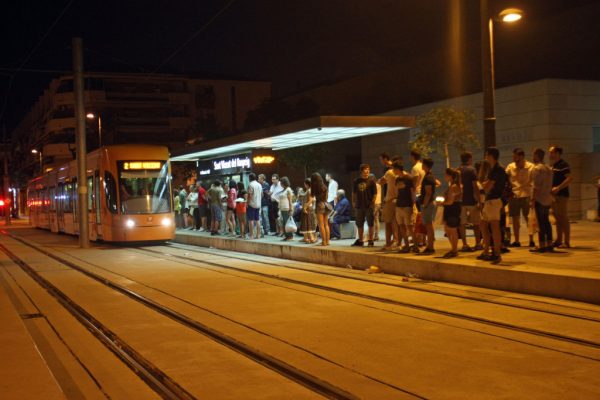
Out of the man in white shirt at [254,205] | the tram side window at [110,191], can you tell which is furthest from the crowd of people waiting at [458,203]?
the tram side window at [110,191]

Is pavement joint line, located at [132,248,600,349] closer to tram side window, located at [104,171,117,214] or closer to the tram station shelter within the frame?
the tram station shelter

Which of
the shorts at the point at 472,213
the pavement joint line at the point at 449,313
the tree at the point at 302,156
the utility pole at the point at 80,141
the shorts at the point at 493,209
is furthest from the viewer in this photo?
the tree at the point at 302,156

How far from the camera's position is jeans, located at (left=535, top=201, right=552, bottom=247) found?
12.2m

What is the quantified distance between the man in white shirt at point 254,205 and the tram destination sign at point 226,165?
3.21 metres

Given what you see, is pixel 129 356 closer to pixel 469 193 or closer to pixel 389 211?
pixel 469 193

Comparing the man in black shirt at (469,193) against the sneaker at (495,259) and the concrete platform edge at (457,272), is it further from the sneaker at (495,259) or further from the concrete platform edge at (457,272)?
the sneaker at (495,259)

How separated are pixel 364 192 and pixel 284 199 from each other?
3.62m

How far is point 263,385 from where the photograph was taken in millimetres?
5828

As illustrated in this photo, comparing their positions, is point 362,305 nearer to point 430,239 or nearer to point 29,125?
point 430,239

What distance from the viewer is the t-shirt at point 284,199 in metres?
18.4

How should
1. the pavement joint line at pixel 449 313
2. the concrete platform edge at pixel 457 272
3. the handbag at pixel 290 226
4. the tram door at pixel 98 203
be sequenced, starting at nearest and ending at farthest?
the pavement joint line at pixel 449 313
the concrete platform edge at pixel 457 272
the handbag at pixel 290 226
the tram door at pixel 98 203

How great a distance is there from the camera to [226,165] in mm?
24484

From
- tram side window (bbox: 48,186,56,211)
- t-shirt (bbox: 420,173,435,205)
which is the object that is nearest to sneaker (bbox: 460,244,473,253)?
t-shirt (bbox: 420,173,435,205)

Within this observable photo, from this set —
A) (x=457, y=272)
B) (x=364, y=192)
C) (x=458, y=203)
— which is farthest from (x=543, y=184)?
(x=364, y=192)
